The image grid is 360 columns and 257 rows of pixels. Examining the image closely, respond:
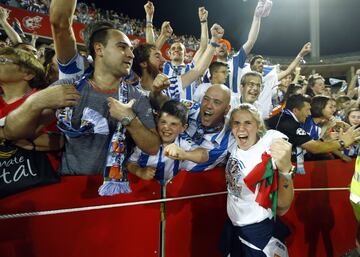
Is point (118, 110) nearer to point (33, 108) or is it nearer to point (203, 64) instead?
point (33, 108)

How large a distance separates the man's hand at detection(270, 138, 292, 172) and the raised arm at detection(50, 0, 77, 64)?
4.82 ft

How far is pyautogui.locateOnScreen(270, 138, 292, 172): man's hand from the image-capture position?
2.24m

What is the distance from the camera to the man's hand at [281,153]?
2.24 metres

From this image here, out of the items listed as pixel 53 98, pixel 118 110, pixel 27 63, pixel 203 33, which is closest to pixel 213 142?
pixel 118 110

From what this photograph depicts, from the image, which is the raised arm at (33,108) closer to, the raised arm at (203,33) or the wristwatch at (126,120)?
the wristwatch at (126,120)

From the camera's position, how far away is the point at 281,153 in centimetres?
224

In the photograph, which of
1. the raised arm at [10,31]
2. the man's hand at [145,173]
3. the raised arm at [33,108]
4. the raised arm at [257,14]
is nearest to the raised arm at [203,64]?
the raised arm at [257,14]

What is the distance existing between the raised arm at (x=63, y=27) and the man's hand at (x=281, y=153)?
1.47 meters

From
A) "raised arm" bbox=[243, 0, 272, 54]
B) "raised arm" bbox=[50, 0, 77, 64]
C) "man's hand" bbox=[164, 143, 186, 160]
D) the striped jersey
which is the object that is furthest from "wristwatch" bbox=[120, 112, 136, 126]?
"raised arm" bbox=[243, 0, 272, 54]

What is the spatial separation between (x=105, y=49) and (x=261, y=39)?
35610 mm

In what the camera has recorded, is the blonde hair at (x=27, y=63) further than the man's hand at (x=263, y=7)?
No

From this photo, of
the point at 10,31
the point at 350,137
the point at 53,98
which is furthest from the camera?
the point at 10,31

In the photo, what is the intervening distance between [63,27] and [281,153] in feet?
5.18

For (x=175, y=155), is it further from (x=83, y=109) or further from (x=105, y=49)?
(x=105, y=49)
